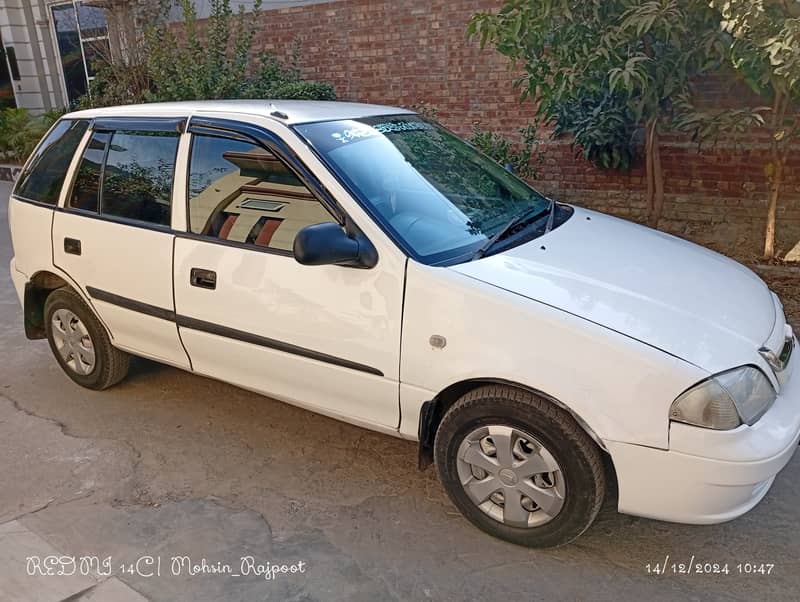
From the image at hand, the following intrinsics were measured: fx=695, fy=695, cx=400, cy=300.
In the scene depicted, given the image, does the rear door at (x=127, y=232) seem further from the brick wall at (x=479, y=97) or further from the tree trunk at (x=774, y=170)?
the brick wall at (x=479, y=97)

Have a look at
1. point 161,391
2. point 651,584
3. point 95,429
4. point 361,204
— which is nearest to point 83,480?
point 95,429

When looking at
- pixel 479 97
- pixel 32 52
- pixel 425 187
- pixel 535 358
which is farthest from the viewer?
pixel 32 52

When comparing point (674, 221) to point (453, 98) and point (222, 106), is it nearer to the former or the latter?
point (453, 98)

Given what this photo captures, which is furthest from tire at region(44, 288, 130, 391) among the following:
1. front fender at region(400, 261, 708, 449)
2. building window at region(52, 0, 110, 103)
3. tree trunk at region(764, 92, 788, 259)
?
building window at region(52, 0, 110, 103)

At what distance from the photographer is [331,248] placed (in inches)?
115

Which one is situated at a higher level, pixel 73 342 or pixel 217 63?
pixel 217 63

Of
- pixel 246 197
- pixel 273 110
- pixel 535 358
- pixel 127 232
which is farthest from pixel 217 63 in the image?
pixel 535 358

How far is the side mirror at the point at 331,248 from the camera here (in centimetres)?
290

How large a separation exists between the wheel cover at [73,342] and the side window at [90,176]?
74cm

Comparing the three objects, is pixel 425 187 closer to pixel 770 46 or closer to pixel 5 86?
pixel 770 46

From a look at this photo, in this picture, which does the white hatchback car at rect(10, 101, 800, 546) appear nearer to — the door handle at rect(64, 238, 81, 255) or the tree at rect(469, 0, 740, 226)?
the door handle at rect(64, 238, 81, 255)

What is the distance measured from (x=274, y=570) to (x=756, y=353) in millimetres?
2121

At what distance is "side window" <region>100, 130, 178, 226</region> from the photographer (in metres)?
3.76

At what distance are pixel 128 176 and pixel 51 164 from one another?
0.84 metres
